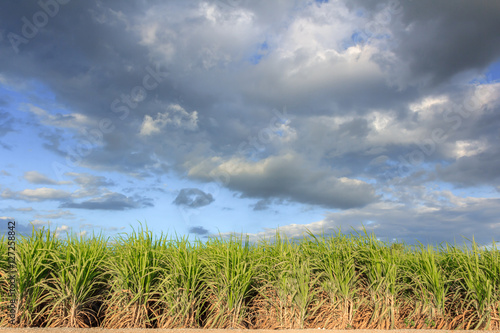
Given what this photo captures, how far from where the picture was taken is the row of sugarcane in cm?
545

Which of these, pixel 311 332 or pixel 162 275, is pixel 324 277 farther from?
pixel 162 275

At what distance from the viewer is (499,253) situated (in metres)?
6.57

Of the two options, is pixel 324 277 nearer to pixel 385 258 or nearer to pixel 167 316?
pixel 385 258

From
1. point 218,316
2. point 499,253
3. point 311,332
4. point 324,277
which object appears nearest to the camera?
point 311,332

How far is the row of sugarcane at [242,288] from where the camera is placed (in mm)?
5453

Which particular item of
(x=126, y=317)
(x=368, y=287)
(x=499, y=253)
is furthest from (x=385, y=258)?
(x=126, y=317)

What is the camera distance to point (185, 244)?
614 cm

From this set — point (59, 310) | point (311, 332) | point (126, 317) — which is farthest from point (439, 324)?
point (59, 310)

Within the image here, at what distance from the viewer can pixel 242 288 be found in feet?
18.0

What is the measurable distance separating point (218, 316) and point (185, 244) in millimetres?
1320

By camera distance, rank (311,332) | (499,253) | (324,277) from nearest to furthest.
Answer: (311,332) < (324,277) < (499,253)

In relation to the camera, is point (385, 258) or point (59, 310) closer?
point (59, 310)

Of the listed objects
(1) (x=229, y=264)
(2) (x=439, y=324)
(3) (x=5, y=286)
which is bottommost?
(2) (x=439, y=324)

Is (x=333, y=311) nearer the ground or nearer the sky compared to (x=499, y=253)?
nearer the ground
